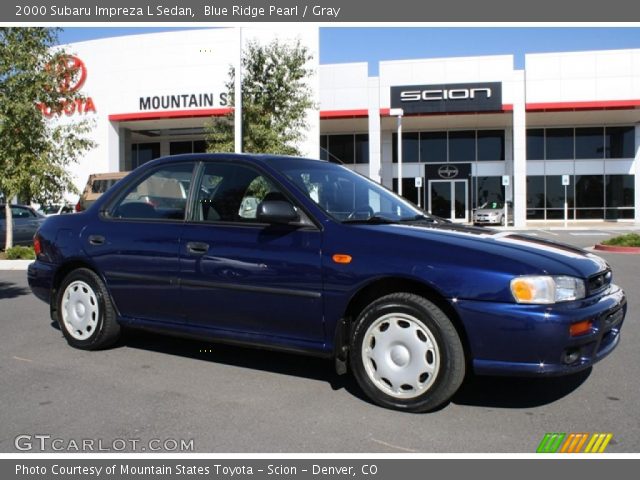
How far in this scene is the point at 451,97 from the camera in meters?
28.9

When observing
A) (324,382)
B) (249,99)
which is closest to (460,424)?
(324,382)

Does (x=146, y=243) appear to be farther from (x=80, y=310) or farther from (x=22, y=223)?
(x=22, y=223)

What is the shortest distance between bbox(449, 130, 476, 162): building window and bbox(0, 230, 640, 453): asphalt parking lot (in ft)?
94.5

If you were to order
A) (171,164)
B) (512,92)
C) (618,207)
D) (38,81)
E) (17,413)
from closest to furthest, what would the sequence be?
(17,413) < (171,164) < (38,81) < (512,92) < (618,207)

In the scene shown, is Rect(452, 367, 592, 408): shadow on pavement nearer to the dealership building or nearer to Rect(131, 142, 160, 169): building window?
the dealership building

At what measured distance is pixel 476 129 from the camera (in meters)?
33.4

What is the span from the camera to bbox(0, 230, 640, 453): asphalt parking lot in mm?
3334

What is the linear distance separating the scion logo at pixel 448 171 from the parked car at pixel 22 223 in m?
22.1

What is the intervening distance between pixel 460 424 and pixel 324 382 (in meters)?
1.15

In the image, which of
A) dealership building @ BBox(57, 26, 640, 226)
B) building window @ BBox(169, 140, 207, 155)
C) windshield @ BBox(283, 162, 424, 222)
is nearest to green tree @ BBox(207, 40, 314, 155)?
dealership building @ BBox(57, 26, 640, 226)

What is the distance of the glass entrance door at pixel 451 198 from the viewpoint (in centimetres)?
3325

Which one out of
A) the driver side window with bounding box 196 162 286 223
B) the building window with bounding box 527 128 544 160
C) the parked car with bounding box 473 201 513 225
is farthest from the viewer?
the building window with bounding box 527 128 544 160

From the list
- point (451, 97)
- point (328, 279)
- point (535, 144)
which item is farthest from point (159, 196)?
point (535, 144)

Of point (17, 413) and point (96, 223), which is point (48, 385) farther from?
point (96, 223)
